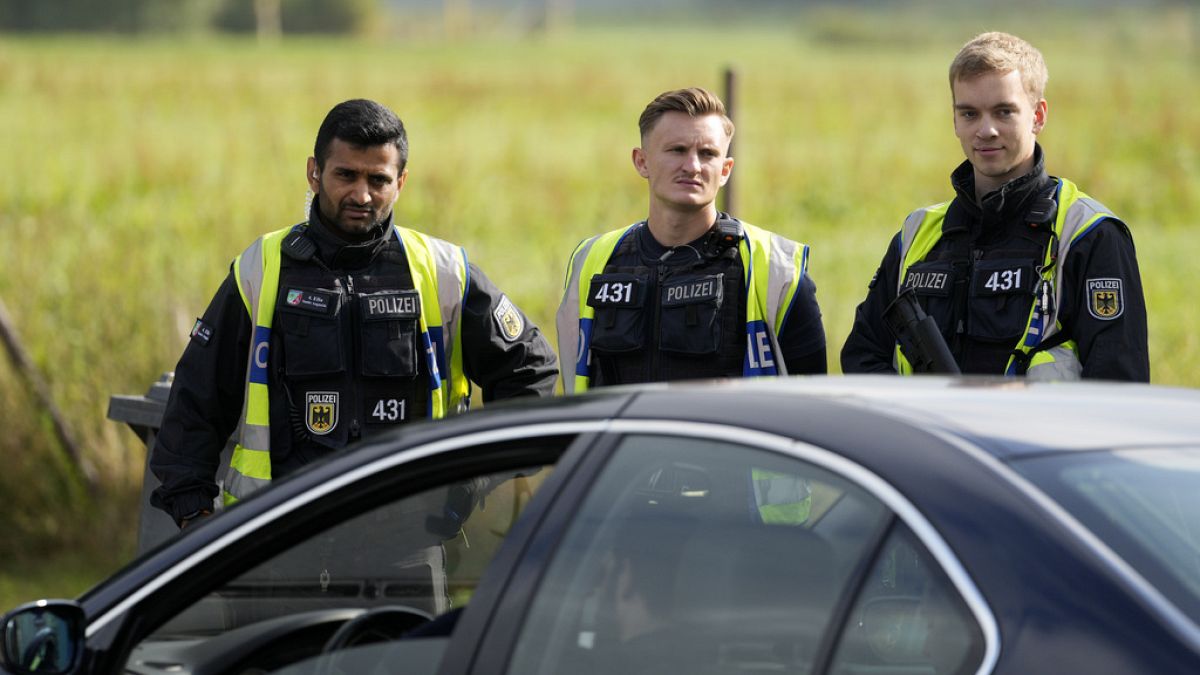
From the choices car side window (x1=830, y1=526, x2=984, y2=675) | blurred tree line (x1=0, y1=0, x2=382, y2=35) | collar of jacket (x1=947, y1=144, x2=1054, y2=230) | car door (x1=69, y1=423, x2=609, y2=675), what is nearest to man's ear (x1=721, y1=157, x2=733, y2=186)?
collar of jacket (x1=947, y1=144, x2=1054, y2=230)

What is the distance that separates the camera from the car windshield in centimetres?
188

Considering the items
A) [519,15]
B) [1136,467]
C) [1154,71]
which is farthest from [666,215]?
[519,15]

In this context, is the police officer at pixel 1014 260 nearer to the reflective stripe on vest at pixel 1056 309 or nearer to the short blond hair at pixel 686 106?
the reflective stripe on vest at pixel 1056 309

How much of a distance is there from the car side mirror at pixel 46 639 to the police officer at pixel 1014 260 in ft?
7.51

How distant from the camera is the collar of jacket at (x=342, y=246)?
4.27m

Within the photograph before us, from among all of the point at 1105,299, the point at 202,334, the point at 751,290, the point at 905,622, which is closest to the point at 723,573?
the point at 905,622

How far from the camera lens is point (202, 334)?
13.9 feet

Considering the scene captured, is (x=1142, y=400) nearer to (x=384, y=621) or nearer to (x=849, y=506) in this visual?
(x=849, y=506)

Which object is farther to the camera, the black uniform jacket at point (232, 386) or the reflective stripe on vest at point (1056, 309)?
the black uniform jacket at point (232, 386)

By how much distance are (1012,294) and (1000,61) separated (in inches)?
23.8

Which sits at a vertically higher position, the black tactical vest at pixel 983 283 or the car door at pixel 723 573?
the black tactical vest at pixel 983 283

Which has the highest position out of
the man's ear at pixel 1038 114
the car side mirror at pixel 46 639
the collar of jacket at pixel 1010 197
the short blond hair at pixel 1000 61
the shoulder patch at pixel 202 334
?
the short blond hair at pixel 1000 61

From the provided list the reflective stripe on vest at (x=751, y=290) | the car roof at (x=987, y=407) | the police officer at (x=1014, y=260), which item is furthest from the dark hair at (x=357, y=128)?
the car roof at (x=987, y=407)

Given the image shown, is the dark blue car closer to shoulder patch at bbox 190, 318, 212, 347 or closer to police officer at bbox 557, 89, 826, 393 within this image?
shoulder patch at bbox 190, 318, 212, 347
